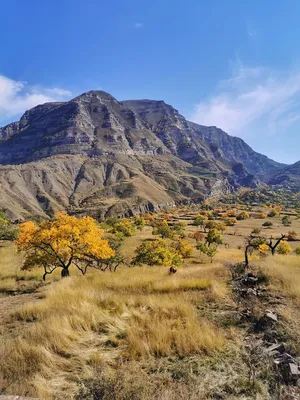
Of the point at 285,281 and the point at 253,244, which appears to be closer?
the point at 285,281

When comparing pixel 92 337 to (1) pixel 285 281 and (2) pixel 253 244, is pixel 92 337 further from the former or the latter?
(2) pixel 253 244

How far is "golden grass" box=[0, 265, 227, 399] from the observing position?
16.1 feet

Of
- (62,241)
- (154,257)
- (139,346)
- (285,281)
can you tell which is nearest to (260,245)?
(154,257)

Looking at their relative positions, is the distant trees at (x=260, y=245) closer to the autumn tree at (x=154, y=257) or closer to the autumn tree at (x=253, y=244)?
the autumn tree at (x=253, y=244)

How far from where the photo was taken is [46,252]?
23.5 meters

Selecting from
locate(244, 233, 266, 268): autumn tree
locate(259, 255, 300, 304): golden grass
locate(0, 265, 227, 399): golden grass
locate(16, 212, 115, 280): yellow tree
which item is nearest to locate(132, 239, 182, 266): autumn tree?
locate(244, 233, 266, 268): autumn tree

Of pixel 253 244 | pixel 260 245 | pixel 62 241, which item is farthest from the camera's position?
pixel 260 245

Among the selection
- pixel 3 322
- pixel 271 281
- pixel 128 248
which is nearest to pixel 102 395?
pixel 3 322

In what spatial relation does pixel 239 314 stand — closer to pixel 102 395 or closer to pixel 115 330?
pixel 115 330

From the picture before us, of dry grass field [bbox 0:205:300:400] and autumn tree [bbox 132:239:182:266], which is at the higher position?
dry grass field [bbox 0:205:300:400]

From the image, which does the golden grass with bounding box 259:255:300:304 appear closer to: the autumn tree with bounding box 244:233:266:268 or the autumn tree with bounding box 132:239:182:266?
the autumn tree with bounding box 244:233:266:268

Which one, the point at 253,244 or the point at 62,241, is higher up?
the point at 62,241

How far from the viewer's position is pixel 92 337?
6.40m

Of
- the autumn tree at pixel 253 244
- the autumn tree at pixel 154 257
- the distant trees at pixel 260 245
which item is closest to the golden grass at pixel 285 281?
the autumn tree at pixel 253 244
